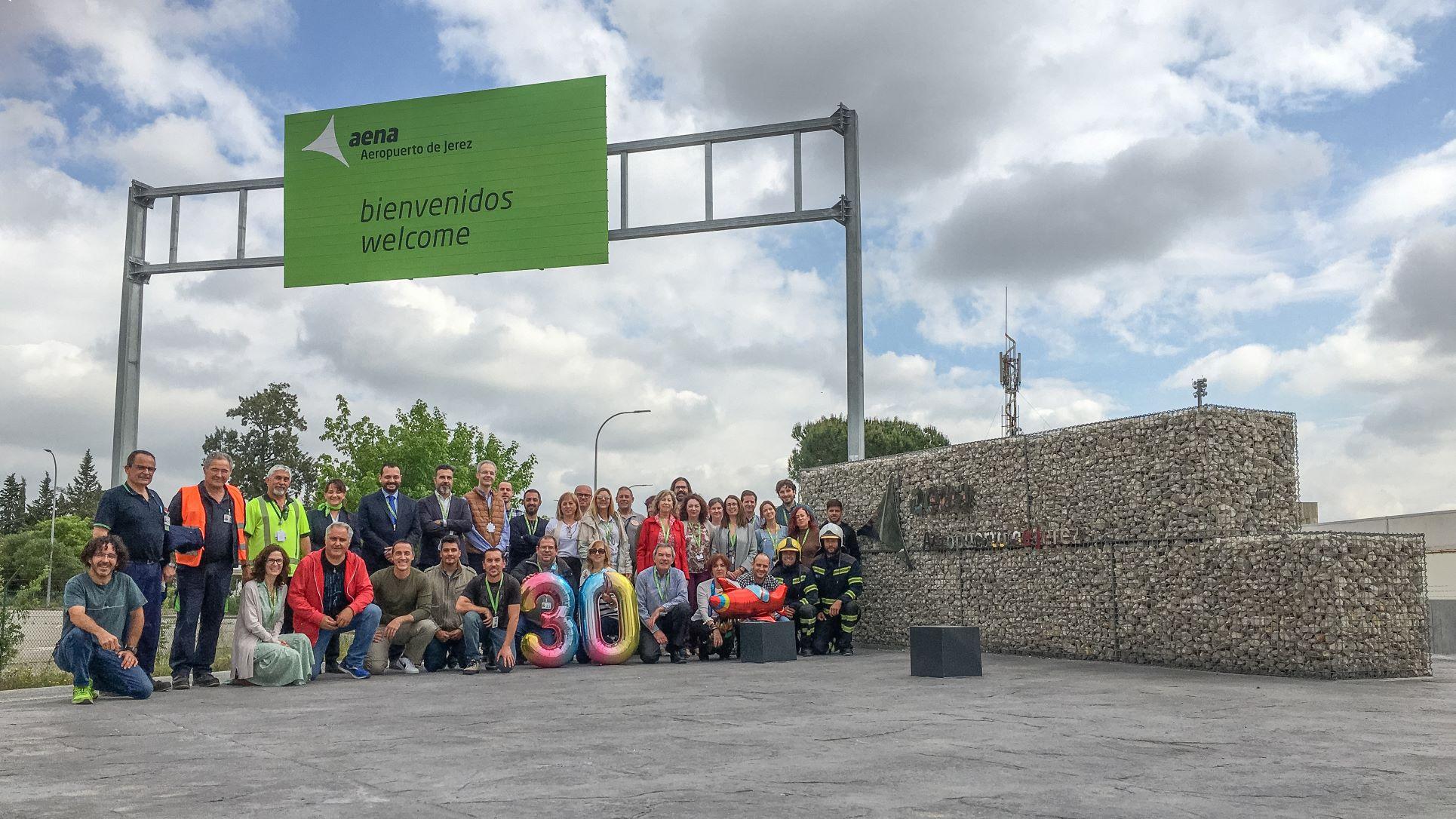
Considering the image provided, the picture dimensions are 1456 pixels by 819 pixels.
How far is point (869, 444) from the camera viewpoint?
55906 millimetres

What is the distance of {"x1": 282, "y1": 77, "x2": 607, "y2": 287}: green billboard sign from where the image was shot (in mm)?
17359

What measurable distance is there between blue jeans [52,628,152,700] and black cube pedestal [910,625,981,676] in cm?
667

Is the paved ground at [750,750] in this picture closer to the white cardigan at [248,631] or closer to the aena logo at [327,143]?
the white cardigan at [248,631]

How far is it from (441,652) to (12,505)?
97.0m

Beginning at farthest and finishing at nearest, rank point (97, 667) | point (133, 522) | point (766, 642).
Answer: point (766, 642) → point (133, 522) → point (97, 667)

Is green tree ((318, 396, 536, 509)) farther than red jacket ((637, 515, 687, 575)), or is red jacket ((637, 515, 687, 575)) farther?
green tree ((318, 396, 536, 509))

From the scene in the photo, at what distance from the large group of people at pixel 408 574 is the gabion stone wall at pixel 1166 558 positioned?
1701 mm

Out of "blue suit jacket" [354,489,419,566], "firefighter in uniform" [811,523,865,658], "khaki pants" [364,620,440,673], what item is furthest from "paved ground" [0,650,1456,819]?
"firefighter in uniform" [811,523,865,658]

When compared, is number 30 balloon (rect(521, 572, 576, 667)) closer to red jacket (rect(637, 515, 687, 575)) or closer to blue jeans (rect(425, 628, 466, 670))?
blue jeans (rect(425, 628, 466, 670))

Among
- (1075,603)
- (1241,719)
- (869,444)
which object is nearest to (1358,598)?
(1075,603)

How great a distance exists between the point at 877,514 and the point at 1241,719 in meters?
8.88

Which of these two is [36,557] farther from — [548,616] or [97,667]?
[97,667]

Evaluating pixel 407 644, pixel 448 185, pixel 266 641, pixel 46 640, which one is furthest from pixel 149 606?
pixel 46 640

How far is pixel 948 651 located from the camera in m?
11.4
